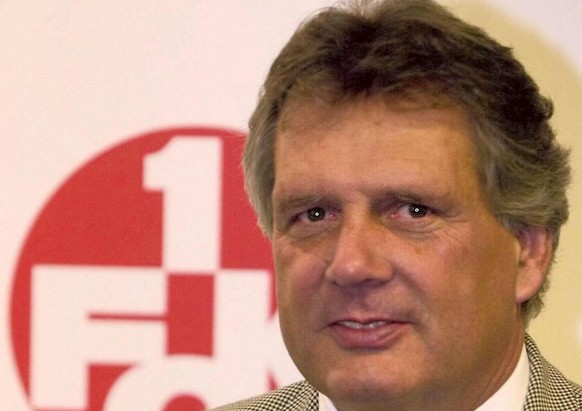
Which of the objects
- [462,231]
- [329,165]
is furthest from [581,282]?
[329,165]

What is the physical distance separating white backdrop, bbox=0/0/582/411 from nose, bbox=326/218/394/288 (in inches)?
22.0

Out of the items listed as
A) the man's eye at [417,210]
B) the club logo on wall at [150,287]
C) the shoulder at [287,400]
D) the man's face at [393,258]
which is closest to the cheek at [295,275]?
the man's face at [393,258]

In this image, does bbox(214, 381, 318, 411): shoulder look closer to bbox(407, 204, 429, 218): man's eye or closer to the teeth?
the teeth

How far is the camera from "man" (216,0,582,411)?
141 cm

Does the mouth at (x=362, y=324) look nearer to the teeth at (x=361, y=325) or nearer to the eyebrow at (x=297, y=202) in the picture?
the teeth at (x=361, y=325)

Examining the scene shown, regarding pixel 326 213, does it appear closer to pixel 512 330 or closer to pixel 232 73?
pixel 512 330

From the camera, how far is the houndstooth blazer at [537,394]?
1542mm

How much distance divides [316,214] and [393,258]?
0.14 metres

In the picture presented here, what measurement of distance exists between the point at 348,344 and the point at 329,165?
0.22m

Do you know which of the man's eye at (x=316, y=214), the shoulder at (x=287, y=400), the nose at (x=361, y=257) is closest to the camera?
the nose at (x=361, y=257)

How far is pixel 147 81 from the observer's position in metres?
1.96

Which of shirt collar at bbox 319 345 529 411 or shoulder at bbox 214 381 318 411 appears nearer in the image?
shirt collar at bbox 319 345 529 411

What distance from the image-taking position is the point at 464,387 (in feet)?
4.92

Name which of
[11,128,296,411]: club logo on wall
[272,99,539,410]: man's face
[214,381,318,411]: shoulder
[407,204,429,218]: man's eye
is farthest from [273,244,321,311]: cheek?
[11,128,296,411]: club logo on wall
